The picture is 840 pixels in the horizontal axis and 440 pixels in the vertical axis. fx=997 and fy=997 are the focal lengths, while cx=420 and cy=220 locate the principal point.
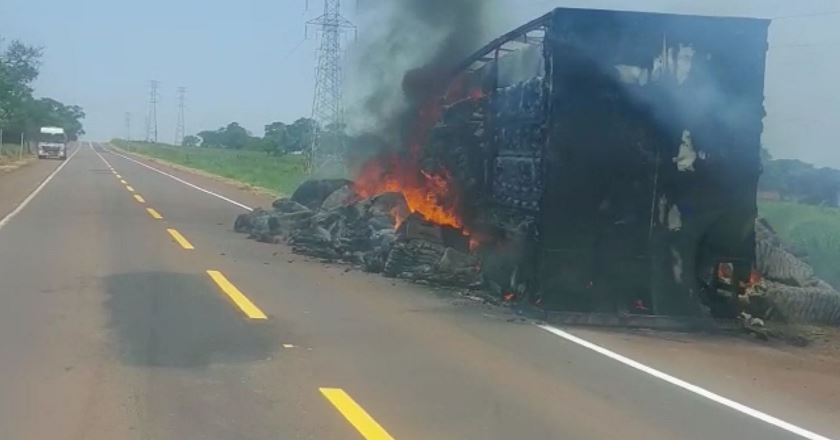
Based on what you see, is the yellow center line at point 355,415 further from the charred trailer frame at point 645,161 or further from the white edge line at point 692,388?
the charred trailer frame at point 645,161

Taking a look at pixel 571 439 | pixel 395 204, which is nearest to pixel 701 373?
pixel 571 439

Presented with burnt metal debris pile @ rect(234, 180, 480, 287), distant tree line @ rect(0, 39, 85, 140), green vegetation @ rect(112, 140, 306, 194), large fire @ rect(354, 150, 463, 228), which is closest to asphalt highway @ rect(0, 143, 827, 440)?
burnt metal debris pile @ rect(234, 180, 480, 287)

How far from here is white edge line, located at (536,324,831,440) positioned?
22.5 feet

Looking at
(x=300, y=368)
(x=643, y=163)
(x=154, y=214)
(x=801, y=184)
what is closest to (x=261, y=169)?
(x=801, y=184)

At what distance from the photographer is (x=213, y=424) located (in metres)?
6.27

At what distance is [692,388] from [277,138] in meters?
101

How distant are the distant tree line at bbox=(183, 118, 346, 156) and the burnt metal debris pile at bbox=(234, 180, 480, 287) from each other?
476 centimetres

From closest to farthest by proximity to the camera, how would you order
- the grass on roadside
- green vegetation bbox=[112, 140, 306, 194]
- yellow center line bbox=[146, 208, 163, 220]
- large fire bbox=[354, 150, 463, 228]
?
large fire bbox=[354, 150, 463, 228]
yellow center line bbox=[146, 208, 163, 220]
green vegetation bbox=[112, 140, 306, 194]
the grass on roadside

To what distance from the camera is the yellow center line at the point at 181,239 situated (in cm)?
1721

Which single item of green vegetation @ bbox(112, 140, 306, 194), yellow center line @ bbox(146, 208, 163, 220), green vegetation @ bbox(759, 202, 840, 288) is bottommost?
green vegetation @ bbox(112, 140, 306, 194)

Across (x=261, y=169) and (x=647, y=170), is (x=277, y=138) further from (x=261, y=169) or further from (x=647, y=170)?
(x=647, y=170)

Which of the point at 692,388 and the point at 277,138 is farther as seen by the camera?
the point at 277,138

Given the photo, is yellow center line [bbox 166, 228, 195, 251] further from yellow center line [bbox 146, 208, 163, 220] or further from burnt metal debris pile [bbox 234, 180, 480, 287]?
yellow center line [bbox 146, 208, 163, 220]

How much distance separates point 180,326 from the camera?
968 cm
